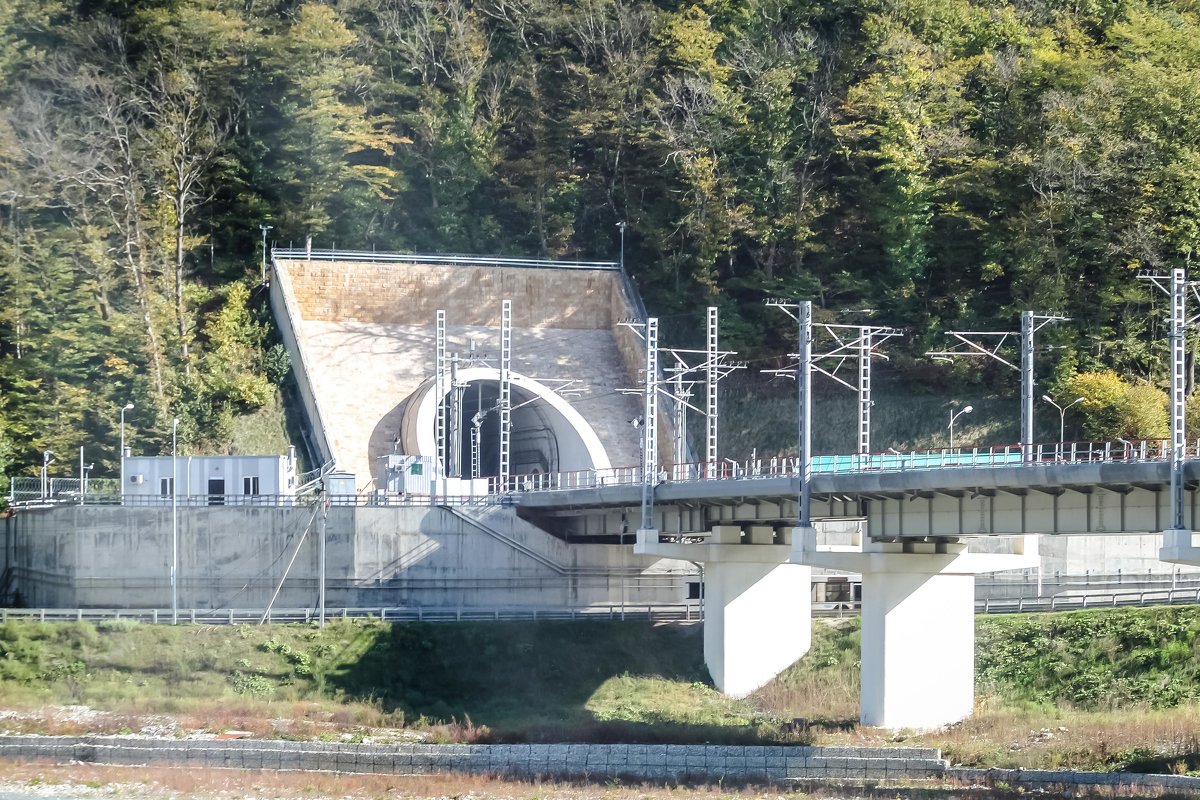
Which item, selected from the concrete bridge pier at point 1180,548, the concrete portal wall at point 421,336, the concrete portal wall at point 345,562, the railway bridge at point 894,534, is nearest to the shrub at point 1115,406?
the railway bridge at point 894,534

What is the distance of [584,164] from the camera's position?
11088cm

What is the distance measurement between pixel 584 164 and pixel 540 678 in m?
47.3

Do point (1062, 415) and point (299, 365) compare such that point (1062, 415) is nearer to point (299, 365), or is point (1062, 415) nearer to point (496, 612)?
point (496, 612)

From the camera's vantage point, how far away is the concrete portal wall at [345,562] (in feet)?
248

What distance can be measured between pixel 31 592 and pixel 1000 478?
40070mm

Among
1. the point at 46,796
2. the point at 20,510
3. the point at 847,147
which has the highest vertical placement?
the point at 847,147

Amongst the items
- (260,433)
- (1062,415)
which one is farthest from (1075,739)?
(260,433)

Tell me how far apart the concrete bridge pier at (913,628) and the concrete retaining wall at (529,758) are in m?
3.98

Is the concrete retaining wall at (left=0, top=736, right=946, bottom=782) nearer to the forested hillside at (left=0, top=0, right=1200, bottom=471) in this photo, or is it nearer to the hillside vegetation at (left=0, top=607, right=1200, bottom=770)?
the hillside vegetation at (left=0, top=607, right=1200, bottom=770)

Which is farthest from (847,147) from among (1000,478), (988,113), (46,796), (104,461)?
(46,796)

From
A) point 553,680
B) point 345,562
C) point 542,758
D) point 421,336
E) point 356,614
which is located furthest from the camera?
point 421,336

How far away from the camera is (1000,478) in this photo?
2163 inches

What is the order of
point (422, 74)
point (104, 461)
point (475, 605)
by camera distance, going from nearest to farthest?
1. point (475, 605)
2. point (104, 461)
3. point (422, 74)

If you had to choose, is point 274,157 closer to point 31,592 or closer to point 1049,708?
point 31,592
